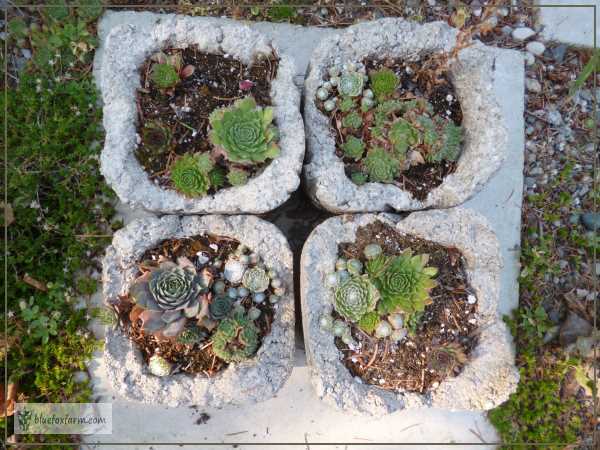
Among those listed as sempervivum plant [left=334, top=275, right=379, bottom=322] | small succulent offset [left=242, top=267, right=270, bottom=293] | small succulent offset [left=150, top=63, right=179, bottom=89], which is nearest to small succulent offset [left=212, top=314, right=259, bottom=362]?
small succulent offset [left=242, top=267, right=270, bottom=293]

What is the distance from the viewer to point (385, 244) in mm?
2143

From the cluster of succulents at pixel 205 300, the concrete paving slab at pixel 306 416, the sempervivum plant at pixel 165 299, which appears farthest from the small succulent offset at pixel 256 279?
the concrete paving slab at pixel 306 416

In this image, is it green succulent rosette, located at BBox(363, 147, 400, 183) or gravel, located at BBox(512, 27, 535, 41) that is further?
gravel, located at BBox(512, 27, 535, 41)

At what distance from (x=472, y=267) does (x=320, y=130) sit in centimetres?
92

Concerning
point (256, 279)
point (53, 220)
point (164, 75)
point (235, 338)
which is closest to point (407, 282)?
point (256, 279)

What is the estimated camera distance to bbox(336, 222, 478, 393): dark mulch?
2.12 m

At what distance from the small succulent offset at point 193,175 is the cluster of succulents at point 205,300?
0.93ft

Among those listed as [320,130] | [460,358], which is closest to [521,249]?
[460,358]

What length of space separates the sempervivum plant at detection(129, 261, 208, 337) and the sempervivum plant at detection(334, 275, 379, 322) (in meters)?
0.60

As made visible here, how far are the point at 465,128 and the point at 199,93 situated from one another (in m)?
1.26

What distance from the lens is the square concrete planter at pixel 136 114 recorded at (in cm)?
203

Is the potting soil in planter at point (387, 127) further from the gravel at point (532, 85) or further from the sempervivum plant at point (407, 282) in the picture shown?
the gravel at point (532, 85)

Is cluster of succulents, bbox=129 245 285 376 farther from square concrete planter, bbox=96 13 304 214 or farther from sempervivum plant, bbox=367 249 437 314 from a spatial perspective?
sempervivum plant, bbox=367 249 437 314

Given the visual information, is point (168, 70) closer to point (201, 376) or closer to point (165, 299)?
point (165, 299)
